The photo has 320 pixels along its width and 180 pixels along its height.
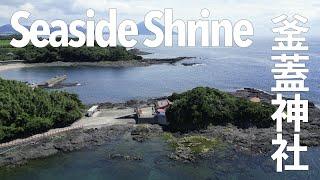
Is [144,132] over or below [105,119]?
below

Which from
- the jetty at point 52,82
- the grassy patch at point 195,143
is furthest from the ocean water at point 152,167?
the jetty at point 52,82

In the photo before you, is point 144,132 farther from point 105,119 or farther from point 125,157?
point 125,157

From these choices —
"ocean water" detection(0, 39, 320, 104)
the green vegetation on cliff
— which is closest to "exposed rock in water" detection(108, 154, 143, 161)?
the green vegetation on cliff

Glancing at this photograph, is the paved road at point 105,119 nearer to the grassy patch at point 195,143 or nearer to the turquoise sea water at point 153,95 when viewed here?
the turquoise sea water at point 153,95

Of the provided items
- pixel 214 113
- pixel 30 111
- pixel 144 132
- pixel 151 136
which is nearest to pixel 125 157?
pixel 151 136

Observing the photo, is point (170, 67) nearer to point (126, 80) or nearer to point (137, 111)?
point (126, 80)

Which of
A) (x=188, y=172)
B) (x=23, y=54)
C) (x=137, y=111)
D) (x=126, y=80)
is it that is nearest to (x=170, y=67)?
(x=126, y=80)
